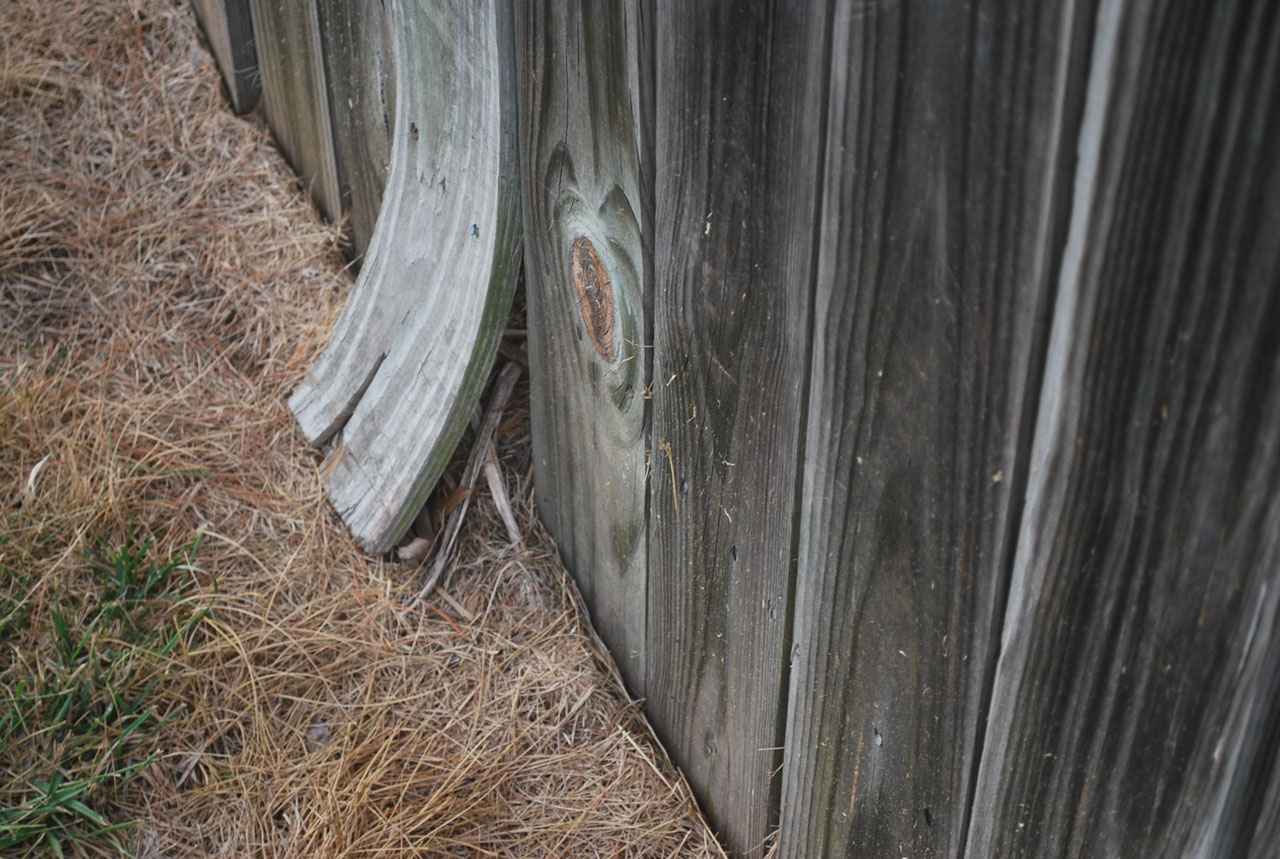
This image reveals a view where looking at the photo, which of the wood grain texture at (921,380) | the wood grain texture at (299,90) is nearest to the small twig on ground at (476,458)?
the wood grain texture at (299,90)

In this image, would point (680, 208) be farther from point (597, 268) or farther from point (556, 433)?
point (556, 433)

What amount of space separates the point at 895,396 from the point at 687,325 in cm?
41

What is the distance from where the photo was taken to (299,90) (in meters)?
2.64

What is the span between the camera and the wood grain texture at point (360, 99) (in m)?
2.23

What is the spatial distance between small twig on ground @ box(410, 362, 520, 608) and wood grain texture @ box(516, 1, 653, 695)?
146 mm

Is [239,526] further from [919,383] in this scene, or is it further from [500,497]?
[919,383]

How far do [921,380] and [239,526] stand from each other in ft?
5.31

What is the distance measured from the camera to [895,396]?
1.03 metres

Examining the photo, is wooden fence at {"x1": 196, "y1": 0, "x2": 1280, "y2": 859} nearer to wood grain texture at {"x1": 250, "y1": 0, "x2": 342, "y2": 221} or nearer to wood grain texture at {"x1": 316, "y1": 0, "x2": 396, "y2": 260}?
wood grain texture at {"x1": 316, "y1": 0, "x2": 396, "y2": 260}

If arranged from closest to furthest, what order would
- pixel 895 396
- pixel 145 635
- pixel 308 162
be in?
pixel 895 396 → pixel 145 635 → pixel 308 162

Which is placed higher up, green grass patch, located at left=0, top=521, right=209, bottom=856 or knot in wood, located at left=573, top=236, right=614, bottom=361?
knot in wood, located at left=573, top=236, right=614, bottom=361

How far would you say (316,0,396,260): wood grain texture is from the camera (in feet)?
7.32

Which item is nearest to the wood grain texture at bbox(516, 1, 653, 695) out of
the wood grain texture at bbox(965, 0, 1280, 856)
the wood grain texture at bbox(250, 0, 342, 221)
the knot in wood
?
the knot in wood

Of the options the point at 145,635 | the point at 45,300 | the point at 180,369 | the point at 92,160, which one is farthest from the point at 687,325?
the point at 92,160
